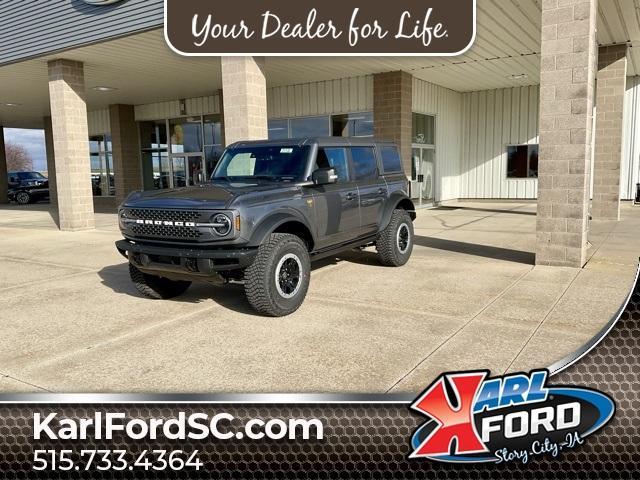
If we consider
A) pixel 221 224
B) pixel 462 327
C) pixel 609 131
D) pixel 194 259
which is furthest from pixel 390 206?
pixel 609 131

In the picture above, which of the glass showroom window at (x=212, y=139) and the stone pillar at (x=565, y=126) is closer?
the stone pillar at (x=565, y=126)

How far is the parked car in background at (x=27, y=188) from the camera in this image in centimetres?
2809

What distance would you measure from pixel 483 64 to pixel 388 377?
13.5 metres

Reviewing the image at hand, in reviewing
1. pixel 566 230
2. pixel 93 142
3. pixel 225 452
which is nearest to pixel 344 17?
pixel 566 230

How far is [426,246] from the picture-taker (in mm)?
10055

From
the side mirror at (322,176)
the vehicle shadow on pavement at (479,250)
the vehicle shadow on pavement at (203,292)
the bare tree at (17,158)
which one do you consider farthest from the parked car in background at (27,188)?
the bare tree at (17,158)

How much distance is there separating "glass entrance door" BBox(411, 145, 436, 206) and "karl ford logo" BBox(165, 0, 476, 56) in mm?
6695

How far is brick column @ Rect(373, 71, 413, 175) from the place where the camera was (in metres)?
15.6

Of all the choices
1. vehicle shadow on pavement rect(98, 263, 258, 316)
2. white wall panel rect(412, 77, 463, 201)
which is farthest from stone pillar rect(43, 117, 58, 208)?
vehicle shadow on pavement rect(98, 263, 258, 316)

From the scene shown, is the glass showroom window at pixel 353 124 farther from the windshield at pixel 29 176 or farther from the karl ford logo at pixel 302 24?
the windshield at pixel 29 176

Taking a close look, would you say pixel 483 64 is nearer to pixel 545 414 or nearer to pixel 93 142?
pixel 545 414

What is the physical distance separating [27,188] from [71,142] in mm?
16828

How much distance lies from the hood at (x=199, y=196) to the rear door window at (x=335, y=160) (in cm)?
82

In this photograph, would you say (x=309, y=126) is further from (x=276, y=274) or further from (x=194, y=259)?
(x=194, y=259)
